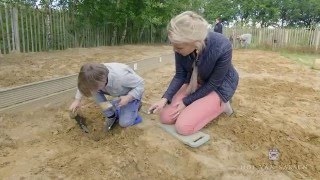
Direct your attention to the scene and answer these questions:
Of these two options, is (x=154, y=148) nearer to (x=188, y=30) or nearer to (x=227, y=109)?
(x=188, y=30)

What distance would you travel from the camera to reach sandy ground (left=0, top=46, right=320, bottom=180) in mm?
2309

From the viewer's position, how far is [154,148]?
2607mm

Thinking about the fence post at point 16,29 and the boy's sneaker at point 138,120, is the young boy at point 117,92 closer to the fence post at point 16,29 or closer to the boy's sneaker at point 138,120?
the boy's sneaker at point 138,120

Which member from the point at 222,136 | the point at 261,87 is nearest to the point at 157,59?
the point at 261,87

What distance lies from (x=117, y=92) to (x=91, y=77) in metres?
0.53

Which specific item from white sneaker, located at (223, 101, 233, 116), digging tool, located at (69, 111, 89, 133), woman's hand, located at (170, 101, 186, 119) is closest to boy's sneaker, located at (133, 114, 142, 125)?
woman's hand, located at (170, 101, 186, 119)

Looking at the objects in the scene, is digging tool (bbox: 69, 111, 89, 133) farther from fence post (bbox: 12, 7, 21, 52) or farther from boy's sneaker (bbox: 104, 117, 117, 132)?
fence post (bbox: 12, 7, 21, 52)

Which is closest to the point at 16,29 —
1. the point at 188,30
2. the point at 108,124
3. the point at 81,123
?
the point at 81,123

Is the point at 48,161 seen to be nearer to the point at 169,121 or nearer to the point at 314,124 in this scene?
the point at 169,121

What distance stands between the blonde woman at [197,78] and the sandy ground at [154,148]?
0.19 m

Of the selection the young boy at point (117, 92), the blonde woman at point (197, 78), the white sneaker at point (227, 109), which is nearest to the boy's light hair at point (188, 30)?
the blonde woman at point (197, 78)

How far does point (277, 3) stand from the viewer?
24.7m

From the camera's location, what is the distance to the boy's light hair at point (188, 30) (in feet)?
8.29

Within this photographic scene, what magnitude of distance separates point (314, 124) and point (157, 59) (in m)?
4.41
